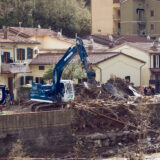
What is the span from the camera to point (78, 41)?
2955 centimetres

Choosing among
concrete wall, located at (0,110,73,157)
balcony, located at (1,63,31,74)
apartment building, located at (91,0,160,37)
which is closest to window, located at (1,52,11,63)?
balcony, located at (1,63,31,74)

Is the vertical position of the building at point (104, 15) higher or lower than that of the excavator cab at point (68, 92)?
higher

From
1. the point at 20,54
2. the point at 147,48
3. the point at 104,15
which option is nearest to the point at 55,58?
the point at 20,54

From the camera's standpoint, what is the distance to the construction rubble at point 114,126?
1056 inches

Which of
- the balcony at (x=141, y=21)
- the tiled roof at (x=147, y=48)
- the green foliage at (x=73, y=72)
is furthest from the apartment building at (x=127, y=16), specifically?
the green foliage at (x=73, y=72)

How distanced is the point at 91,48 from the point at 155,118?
19.8 m

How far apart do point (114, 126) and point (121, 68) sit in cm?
1411

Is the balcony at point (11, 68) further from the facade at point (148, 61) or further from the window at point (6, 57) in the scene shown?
the facade at point (148, 61)

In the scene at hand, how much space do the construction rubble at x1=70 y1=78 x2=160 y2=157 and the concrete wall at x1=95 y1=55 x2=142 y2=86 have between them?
422 inches

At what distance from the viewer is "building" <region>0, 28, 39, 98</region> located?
35.7 metres

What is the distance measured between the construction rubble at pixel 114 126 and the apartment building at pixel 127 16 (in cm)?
3594

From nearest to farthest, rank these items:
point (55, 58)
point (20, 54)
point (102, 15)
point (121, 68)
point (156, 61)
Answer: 1. point (20, 54)
2. point (55, 58)
3. point (121, 68)
4. point (156, 61)
5. point (102, 15)

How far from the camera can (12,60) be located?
3700 centimetres

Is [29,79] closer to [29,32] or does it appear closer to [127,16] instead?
[29,32]
